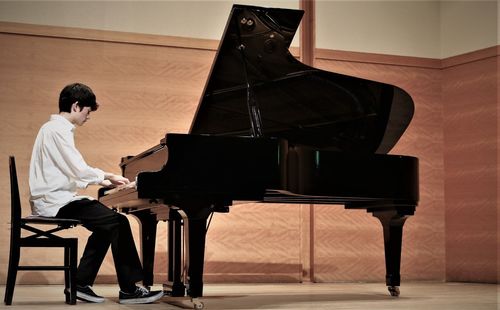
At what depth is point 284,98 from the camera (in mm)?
4613

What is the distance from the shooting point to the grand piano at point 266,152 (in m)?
3.70

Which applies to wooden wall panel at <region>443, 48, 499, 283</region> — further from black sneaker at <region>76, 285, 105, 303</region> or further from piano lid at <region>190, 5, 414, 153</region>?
black sneaker at <region>76, 285, 105, 303</region>

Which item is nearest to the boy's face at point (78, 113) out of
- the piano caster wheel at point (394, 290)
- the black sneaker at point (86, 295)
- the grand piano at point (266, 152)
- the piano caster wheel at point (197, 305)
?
the grand piano at point (266, 152)

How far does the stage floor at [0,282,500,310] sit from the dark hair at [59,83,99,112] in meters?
1.10

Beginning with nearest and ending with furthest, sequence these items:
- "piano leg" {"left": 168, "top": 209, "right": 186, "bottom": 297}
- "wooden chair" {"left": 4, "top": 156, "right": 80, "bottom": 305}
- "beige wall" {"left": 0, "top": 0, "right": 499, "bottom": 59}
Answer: "wooden chair" {"left": 4, "top": 156, "right": 80, "bottom": 305} → "piano leg" {"left": 168, "top": 209, "right": 186, "bottom": 297} → "beige wall" {"left": 0, "top": 0, "right": 499, "bottom": 59}

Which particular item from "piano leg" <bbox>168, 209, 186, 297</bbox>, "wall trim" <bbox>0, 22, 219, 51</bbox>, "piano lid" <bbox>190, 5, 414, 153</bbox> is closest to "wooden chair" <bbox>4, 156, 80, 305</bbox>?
"piano leg" <bbox>168, 209, 186, 297</bbox>

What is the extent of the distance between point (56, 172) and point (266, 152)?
1.17m

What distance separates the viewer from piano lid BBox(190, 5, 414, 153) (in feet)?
14.1

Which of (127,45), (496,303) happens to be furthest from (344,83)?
(127,45)

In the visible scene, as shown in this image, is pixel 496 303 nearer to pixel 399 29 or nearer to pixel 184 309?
pixel 184 309

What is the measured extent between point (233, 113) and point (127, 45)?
224 centimetres

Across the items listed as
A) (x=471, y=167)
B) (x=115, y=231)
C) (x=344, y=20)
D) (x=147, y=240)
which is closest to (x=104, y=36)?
(x=344, y=20)

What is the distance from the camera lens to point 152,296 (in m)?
4.02

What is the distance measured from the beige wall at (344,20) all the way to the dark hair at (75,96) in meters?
2.35
